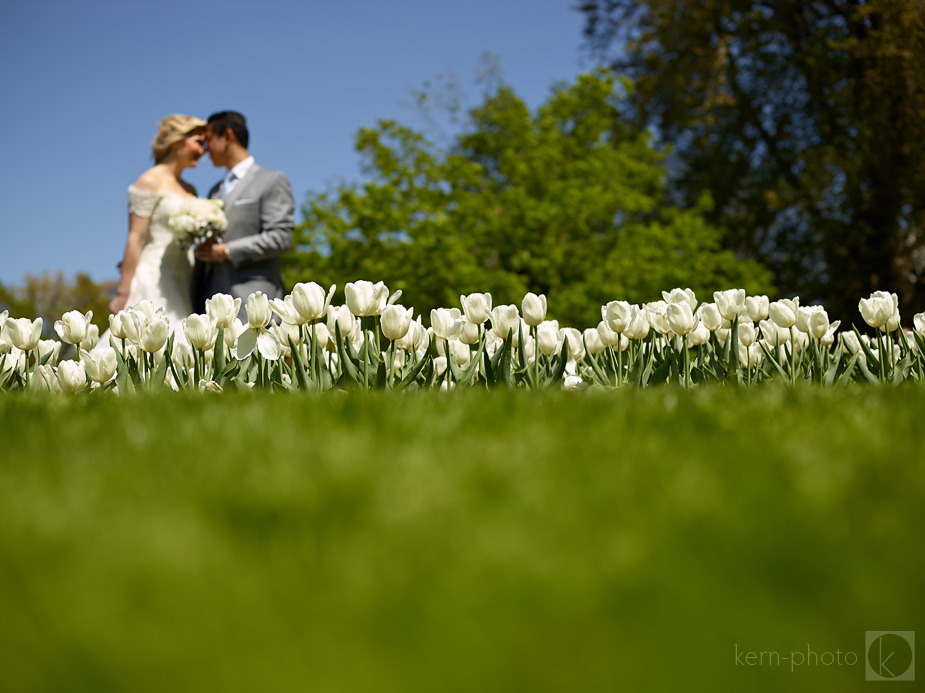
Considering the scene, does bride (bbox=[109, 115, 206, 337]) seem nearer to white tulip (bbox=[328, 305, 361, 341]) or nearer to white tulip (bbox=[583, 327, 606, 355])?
white tulip (bbox=[328, 305, 361, 341])

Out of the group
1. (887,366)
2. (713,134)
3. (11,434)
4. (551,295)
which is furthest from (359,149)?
(11,434)

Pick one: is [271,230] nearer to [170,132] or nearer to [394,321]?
[170,132]

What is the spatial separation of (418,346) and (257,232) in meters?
3.13

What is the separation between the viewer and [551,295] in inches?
649

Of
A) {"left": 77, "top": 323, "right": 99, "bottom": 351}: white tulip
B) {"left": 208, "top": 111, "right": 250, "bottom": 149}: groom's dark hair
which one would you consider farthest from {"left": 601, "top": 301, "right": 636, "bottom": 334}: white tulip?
{"left": 208, "top": 111, "right": 250, "bottom": 149}: groom's dark hair

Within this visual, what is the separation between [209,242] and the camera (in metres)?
6.45

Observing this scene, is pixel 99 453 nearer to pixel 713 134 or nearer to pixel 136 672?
pixel 136 672

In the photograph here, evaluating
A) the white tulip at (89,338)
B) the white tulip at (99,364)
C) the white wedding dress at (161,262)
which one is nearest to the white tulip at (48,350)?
the white tulip at (89,338)

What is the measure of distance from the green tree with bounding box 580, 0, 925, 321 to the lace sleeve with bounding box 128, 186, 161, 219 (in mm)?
12883

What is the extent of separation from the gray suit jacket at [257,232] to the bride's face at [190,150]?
0.87 metres

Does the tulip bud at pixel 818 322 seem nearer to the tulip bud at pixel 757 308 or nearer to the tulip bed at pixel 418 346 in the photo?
the tulip bed at pixel 418 346

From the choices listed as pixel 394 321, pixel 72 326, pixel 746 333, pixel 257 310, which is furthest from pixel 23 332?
pixel 746 333

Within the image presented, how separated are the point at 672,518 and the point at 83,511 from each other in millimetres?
964

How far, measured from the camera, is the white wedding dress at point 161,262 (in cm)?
671
